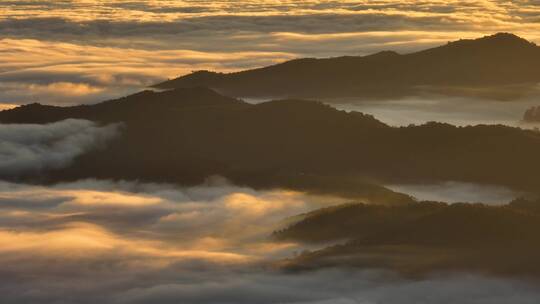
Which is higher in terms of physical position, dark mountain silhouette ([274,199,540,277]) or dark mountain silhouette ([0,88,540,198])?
dark mountain silhouette ([0,88,540,198])

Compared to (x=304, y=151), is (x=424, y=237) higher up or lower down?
lower down

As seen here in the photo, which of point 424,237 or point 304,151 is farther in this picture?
point 304,151

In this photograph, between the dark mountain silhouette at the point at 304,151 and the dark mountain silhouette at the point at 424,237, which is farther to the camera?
the dark mountain silhouette at the point at 304,151

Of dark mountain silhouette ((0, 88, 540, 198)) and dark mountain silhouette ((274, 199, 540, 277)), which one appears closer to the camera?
dark mountain silhouette ((274, 199, 540, 277))

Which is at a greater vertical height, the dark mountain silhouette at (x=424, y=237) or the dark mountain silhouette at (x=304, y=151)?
the dark mountain silhouette at (x=304, y=151)

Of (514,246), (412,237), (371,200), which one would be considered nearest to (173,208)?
(371,200)
